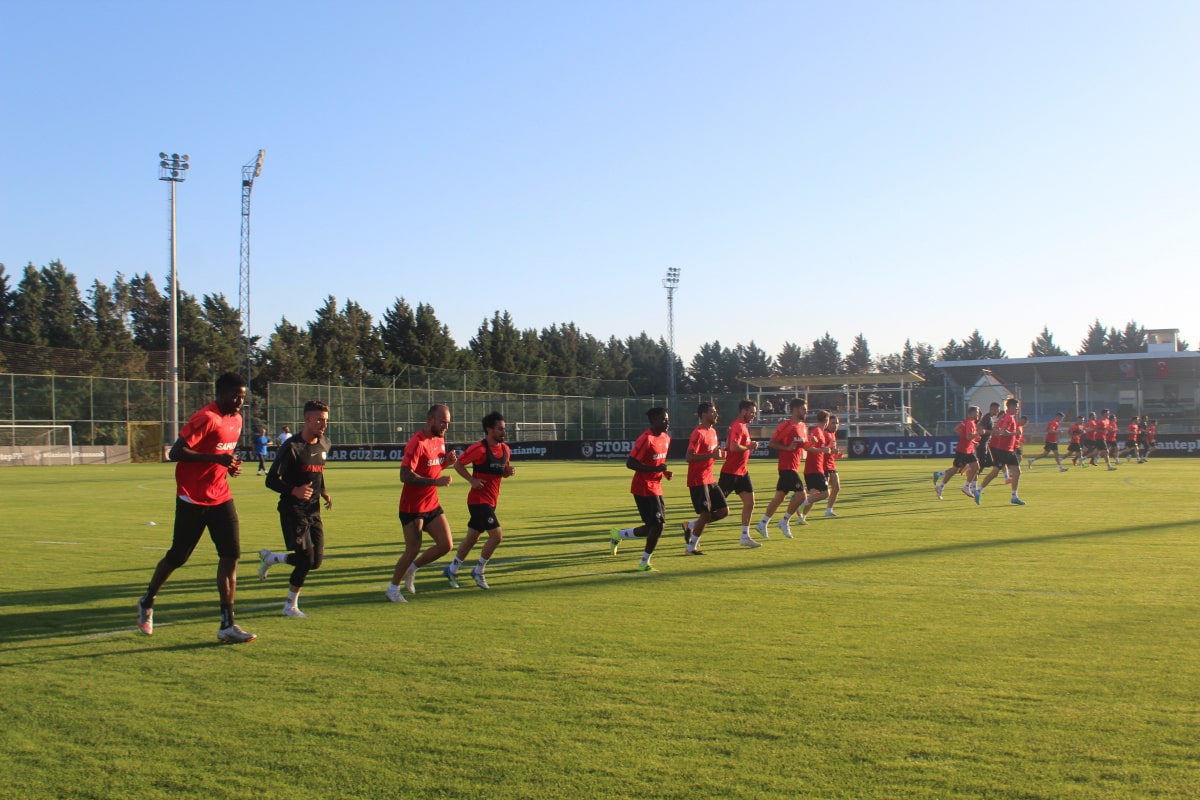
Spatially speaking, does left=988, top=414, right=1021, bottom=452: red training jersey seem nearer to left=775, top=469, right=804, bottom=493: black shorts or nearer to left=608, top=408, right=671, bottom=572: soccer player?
left=775, top=469, right=804, bottom=493: black shorts

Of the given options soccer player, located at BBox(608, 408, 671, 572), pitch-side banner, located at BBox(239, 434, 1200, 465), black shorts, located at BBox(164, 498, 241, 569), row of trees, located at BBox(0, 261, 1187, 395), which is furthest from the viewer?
row of trees, located at BBox(0, 261, 1187, 395)

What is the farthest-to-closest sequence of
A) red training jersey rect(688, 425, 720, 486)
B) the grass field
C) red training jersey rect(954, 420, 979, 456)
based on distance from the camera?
red training jersey rect(954, 420, 979, 456), red training jersey rect(688, 425, 720, 486), the grass field

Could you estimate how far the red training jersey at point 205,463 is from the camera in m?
7.43

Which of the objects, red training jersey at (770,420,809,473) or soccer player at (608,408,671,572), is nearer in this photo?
soccer player at (608,408,671,572)

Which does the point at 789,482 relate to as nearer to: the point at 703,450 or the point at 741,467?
the point at 741,467

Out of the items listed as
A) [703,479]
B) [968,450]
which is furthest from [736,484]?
[968,450]

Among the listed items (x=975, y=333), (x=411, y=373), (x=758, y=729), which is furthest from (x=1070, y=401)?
(x=975, y=333)

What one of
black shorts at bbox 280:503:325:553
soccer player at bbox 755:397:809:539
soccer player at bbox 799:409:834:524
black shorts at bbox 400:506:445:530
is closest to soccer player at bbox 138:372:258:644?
black shorts at bbox 280:503:325:553

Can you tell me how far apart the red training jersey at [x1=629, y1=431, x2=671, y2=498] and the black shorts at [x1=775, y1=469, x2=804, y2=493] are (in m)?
3.65

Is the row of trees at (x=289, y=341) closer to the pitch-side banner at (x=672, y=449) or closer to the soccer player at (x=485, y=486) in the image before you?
the pitch-side banner at (x=672, y=449)

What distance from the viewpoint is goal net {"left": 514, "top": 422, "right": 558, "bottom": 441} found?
56.8 meters

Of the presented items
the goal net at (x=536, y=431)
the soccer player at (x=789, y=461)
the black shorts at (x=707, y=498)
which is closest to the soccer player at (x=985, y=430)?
the soccer player at (x=789, y=461)

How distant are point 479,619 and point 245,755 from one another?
3.56m

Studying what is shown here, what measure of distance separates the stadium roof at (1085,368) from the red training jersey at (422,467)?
56.5 metres
